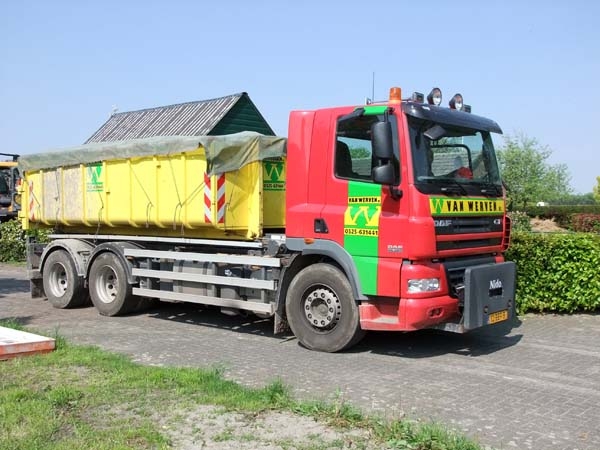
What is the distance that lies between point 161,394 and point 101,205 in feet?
17.3

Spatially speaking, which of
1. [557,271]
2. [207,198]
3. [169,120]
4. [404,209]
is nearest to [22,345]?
[207,198]

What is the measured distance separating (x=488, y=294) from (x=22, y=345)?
17.3 ft

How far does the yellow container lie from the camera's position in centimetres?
857

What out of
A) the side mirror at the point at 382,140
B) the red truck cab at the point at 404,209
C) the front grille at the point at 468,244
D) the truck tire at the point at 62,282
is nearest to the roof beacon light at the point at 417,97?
the red truck cab at the point at 404,209

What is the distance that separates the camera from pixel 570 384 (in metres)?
6.20

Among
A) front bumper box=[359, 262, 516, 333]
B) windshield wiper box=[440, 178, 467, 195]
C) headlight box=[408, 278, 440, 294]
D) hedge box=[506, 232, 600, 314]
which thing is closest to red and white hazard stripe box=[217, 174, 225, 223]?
front bumper box=[359, 262, 516, 333]

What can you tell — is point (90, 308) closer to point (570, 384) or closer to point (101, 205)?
point (101, 205)

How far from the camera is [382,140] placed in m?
6.72

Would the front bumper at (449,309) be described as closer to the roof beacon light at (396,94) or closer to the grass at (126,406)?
the grass at (126,406)

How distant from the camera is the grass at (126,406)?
4465mm

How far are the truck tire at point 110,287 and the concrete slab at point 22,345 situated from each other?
92.1 inches

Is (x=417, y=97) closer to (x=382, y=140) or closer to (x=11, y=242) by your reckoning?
(x=382, y=140)

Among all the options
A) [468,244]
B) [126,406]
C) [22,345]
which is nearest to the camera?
[126,406]

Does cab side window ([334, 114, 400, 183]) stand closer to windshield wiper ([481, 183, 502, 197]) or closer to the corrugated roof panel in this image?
windshield wiper ([481, 183, 502, 197])
